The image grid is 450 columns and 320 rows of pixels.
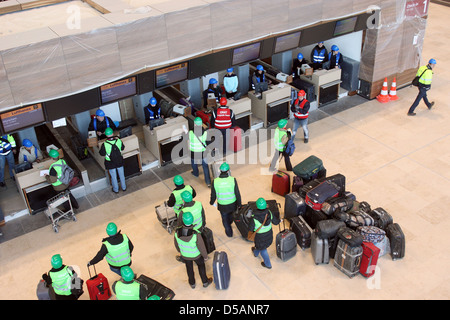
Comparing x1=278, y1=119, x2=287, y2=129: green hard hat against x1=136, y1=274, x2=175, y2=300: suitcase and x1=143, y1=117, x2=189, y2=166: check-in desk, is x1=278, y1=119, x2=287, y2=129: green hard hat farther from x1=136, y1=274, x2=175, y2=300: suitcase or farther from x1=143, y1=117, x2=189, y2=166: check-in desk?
x1=136, y1=274, x2=175, y2=300: suitcase

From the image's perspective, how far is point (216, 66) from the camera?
11.6 m

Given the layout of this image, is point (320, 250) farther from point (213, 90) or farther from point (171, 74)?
point (213, 90)

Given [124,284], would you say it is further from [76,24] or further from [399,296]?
[76,24]

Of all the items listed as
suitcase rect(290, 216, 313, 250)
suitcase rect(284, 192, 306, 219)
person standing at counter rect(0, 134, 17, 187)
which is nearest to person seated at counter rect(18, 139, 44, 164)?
person standing at counter rect(0, 134, 17, 187)

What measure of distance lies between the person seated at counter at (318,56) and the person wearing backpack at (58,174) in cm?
808

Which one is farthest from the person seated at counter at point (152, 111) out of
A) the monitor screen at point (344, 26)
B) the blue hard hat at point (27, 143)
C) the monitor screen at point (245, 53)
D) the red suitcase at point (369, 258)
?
the red suitcase at point (369, 258)

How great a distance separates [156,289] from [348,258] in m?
3.38

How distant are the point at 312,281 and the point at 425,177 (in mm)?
4365

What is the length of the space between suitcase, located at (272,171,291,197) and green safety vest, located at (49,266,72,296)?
490 cm

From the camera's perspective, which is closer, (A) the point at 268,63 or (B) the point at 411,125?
(B) the point at 411,125

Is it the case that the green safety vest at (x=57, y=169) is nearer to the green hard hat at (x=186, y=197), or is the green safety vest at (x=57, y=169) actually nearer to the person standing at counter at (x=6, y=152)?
the person standing at counter at (x=6, y=152)

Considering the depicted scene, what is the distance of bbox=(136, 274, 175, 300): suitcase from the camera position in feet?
27.8

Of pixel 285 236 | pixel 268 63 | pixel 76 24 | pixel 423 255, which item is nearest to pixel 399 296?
pixel 423 255

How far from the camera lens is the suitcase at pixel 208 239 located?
9.38m
